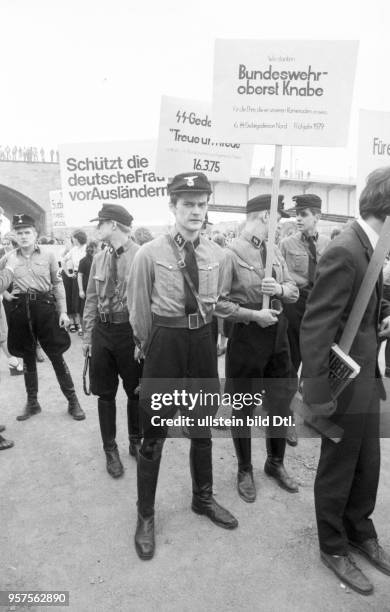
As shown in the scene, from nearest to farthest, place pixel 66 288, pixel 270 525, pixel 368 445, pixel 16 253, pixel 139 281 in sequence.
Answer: pixel 368 445 → pixel 139 281 → pixel 270 525 → pixel 16 253 → pixel 66 288

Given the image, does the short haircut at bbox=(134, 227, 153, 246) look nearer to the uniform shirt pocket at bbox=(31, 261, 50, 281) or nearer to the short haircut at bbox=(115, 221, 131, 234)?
the uniform shirt pocket at bbox=(31, 261, 50, 281)

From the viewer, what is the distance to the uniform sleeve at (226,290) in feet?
10.0

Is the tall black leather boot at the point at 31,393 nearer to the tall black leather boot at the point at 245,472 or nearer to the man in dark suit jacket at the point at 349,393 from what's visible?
the tall black leather boot at the point at 245,472

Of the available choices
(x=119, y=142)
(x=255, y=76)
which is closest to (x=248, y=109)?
(x=255, y=76)

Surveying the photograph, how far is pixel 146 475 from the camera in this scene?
2.69m

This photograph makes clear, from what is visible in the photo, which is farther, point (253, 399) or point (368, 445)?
point (253, 399)

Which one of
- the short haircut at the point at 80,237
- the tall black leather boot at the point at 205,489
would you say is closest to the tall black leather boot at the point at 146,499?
the tall black leather boot at the point at 205,489

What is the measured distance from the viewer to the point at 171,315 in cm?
263

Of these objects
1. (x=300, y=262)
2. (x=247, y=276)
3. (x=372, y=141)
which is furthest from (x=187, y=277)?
(x=372, y=141)

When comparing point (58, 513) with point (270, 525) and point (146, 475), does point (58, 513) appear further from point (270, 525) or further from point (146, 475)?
point (270, 525)

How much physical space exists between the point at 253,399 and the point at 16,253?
3072 mm

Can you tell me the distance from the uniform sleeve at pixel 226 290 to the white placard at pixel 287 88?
2.97 ft

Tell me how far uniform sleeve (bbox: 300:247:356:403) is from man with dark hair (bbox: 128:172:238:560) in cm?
76

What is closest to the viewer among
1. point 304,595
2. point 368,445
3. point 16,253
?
point 304,595
